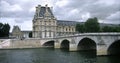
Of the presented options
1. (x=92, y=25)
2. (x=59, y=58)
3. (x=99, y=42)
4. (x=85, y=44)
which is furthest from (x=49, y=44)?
(x=99, y=42)

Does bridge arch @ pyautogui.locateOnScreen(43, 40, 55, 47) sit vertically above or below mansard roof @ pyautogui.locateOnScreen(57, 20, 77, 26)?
below

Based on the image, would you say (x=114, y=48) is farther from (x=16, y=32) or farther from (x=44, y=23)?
(x=16, y=32)

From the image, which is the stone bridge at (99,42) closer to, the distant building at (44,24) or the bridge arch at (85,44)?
the bridge arch at (85,44)

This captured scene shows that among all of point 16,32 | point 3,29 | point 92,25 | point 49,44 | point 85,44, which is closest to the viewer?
point 85,44

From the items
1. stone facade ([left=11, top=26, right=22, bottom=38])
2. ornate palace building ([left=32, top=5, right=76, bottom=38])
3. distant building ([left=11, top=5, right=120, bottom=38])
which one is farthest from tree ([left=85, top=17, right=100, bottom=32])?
stone facade ([left=11, top=26, right=22, bottom=38])

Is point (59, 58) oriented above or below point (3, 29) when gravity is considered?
below

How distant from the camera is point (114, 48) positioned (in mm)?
54219

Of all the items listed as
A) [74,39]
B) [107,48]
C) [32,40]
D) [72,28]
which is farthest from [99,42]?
[72,28]

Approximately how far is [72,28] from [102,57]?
243 ft

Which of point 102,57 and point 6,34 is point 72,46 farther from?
point 6,34

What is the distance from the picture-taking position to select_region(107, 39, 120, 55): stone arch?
53031mm

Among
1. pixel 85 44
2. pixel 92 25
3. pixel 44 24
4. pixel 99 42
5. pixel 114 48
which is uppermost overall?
pixel 44 24

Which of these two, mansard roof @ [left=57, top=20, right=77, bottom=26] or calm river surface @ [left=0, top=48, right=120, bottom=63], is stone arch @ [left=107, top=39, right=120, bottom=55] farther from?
mansard roof @ [left=57, top=20, right=77, bottom=26]

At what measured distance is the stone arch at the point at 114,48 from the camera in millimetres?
53031
